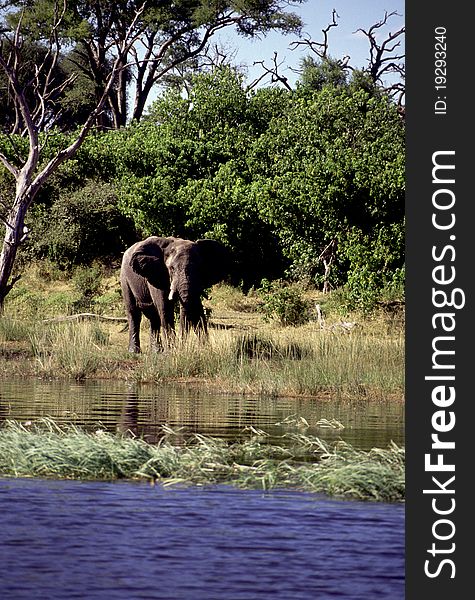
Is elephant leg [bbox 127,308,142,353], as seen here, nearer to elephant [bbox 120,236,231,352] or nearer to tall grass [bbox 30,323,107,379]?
elephant [bbox 120,236,231,352]

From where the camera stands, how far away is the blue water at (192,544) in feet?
22.5

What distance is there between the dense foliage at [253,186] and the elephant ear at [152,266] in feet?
13.5

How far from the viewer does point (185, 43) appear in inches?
2040

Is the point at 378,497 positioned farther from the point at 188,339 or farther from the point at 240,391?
the point at 188,339

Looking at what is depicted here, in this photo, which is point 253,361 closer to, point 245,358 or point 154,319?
point 245,358

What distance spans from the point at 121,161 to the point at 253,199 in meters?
5.58

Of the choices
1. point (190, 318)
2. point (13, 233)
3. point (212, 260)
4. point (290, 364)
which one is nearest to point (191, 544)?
point (290, 364)

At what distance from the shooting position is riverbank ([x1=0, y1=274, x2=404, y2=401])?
18797 mm

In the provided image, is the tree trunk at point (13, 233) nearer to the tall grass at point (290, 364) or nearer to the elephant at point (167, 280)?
the elephant at point (167, 280)

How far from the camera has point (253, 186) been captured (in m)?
29.8

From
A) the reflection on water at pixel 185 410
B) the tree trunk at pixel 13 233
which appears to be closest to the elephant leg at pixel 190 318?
the reflection on water at pixel 185 410

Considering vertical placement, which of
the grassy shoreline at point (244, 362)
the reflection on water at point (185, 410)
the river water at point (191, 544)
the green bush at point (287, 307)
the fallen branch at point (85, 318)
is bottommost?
the river water at point (191, 544)

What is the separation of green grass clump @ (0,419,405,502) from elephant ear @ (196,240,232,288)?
15.2 meters

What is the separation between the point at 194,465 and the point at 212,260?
16219 mm
